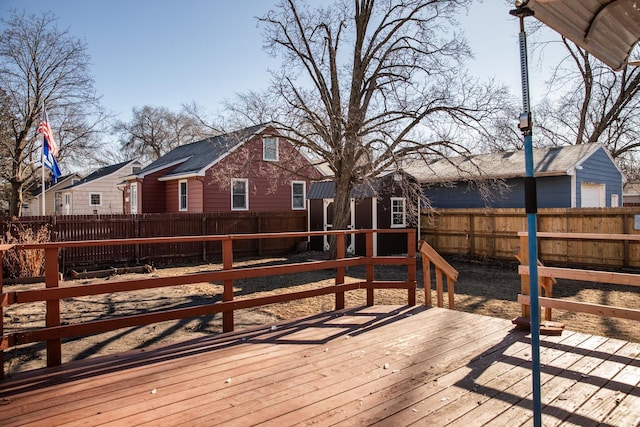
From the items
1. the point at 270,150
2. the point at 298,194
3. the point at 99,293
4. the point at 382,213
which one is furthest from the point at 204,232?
the point at 99,293

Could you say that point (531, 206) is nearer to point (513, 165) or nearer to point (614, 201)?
point (513, 165)

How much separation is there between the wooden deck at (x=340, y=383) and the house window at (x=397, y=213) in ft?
33.7

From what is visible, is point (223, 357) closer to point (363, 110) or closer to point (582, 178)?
point (363, 110)

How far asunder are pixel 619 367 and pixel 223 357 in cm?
337

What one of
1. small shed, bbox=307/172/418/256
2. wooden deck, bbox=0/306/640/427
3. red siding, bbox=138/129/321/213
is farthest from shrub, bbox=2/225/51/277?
small shed, bbox=307/172/418/256

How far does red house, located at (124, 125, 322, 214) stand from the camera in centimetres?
1683

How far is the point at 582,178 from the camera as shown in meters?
13.9

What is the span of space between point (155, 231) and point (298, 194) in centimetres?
761

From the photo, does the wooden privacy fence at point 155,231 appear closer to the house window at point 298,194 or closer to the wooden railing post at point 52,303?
the house window at point 298,194

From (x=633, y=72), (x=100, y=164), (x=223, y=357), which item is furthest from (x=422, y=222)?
(x=100, y=164)

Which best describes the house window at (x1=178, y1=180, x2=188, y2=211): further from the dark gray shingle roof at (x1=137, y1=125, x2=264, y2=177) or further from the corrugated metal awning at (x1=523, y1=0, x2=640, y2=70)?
the corrugated metal awning at (x1=523, y1=0, x2=640, y2=70)

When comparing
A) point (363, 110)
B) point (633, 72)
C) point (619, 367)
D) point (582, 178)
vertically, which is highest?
point (633, 72)

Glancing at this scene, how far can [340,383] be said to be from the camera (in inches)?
123

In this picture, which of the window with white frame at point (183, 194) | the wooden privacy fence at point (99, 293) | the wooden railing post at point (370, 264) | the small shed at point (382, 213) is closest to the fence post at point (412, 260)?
the wooden railing post at point (370, 264)
